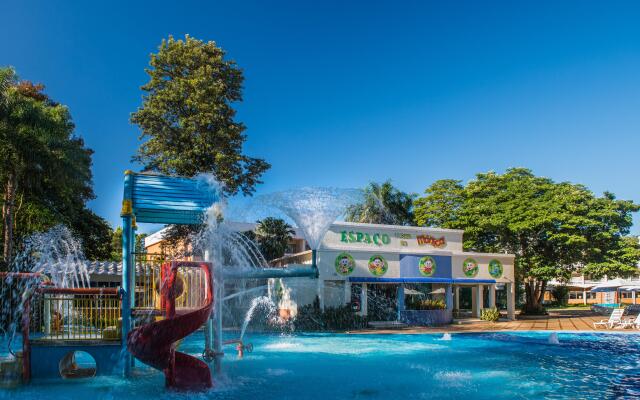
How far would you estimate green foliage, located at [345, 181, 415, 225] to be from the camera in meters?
44.3

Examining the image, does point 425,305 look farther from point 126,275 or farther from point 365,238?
point 126,275

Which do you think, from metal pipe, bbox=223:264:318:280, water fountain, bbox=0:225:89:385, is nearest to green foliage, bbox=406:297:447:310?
water fountain, bbox=0:225:89:385

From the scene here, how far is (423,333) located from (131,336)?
1557cm

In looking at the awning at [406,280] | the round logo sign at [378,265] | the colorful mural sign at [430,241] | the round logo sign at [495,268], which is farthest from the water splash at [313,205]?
the round logo sign at [495,268]

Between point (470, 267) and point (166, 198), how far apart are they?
902 inches

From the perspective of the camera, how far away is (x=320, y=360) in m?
15.7

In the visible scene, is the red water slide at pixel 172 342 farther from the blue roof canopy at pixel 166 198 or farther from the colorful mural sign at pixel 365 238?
the colorful mural sign at pixel 365 238

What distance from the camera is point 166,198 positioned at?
504 inches

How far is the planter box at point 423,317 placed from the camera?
91.4 ft

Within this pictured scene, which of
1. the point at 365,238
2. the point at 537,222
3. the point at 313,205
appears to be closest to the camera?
the point at 313,205

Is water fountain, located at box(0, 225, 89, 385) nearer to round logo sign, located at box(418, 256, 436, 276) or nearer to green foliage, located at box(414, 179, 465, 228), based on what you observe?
round logo sign, located at box(418, 256, 436, 276)

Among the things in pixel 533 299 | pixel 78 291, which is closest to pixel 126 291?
pixel 78 291

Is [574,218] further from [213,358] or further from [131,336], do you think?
[131,336]

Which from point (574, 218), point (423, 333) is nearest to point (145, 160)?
point (423, 333)
